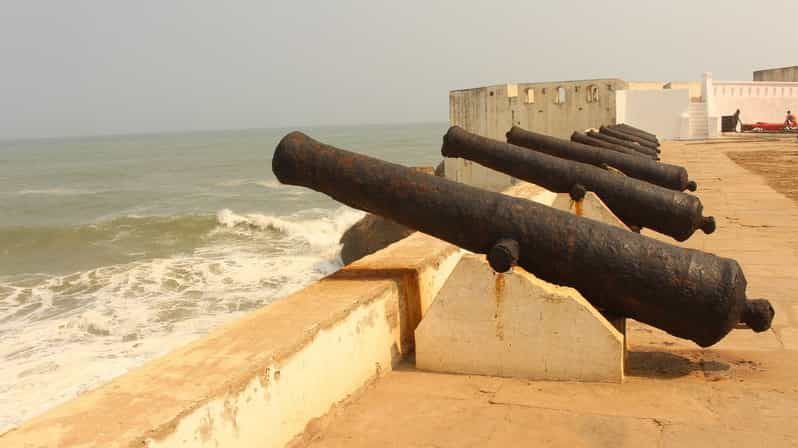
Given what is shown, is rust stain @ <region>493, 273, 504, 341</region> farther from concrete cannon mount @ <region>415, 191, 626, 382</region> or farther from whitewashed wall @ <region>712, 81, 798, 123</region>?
whitewashed wall @ <region>712, 81, 798, 123</region>

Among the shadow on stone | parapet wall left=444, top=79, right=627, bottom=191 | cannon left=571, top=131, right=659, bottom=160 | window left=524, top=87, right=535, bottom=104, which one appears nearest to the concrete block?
the shadow on stone

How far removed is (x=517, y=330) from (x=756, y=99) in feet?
103

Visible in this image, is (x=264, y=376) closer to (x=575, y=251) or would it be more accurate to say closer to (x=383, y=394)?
(x=383, y=394)

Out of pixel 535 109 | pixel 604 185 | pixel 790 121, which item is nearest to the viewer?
pixel 604 185

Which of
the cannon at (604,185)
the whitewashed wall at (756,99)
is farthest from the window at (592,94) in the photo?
the cannon at (604,185)

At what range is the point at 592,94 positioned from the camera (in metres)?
19.7

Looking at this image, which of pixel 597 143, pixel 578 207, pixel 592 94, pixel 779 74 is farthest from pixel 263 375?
pixel 779 74

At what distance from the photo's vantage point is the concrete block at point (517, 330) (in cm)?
283

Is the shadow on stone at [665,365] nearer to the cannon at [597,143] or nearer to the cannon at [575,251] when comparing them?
the cannon at [575,251]

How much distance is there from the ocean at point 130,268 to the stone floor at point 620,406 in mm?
6308

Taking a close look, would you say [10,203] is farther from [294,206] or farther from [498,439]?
[498,439]

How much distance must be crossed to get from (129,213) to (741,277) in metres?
31.0

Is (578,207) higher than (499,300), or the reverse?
(578,207)

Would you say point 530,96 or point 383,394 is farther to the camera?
point 530,96
